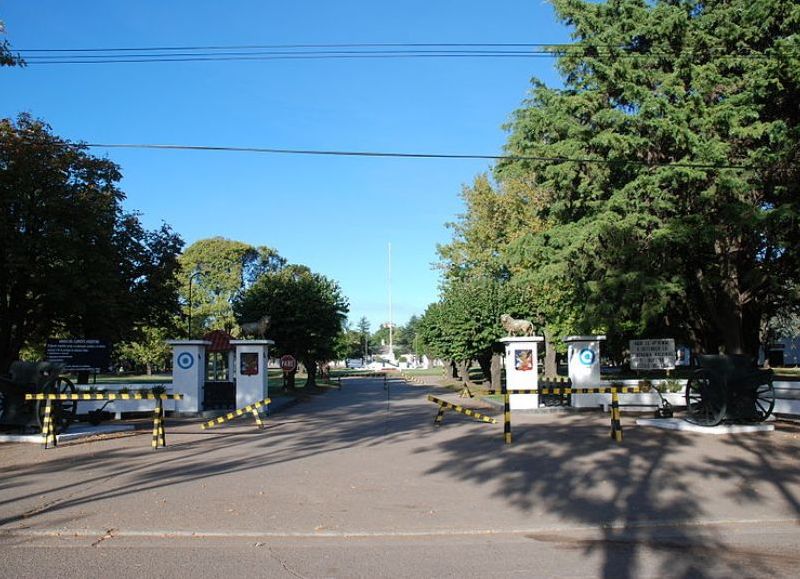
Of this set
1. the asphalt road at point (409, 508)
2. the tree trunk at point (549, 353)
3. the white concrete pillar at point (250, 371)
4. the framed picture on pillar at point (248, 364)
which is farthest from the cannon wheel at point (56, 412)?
the tree trunk at point (549, 353)

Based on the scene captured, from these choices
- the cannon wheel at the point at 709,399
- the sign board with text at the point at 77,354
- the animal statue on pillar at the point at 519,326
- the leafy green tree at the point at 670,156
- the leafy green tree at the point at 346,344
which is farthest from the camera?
the leafy green tree at the point at 346,344

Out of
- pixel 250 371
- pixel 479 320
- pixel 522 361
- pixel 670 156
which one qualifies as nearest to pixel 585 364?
pixel 522 361

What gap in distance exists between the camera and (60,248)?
2150 centimetres

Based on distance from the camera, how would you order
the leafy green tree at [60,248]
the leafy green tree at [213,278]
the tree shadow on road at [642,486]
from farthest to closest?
the leafy green tree at [213,278]
the leafy green tree at [60,248]
the tree shadow on road at [642,486]

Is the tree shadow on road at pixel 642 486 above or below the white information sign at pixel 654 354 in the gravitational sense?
below

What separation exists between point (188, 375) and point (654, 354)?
1642 centimetres

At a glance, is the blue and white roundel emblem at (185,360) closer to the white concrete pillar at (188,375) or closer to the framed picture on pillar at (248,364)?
the white concrete pillar at (188,375)

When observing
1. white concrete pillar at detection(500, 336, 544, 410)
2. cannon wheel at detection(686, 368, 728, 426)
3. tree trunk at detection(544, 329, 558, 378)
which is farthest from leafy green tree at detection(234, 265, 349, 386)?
cannon wheel at detection(686, 368, 728, 426)

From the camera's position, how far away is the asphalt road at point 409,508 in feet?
20.7

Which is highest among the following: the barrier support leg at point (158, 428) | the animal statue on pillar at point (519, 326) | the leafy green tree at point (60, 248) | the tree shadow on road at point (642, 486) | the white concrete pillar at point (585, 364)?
the leafy green tree at point (60, 248)

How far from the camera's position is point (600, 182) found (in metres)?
22.9

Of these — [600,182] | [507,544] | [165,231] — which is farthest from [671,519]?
[165,231]

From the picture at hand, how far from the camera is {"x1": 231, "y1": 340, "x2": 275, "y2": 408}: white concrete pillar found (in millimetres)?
22797

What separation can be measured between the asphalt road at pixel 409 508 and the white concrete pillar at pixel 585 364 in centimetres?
720
